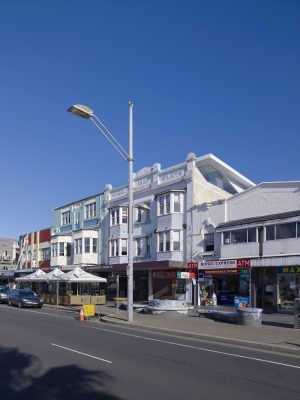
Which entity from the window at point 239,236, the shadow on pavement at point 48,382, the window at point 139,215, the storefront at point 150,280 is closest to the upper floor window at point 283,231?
the window at point 239,236

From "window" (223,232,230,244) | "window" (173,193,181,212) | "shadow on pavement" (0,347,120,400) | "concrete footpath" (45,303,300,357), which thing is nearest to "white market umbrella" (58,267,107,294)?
"window" (173,193,181,212)

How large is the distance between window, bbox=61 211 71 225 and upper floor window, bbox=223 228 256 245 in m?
25.5

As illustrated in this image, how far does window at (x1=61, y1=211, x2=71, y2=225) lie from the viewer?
5547 cm

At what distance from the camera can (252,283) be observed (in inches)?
1232

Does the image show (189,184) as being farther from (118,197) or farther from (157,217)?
(118,197)

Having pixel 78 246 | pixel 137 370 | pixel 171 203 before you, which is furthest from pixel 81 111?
pixel 78 246

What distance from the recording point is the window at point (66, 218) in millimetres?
55469

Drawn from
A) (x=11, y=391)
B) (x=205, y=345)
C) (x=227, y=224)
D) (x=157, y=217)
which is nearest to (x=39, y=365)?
(x=11, y=391)

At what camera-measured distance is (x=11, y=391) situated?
836 cm

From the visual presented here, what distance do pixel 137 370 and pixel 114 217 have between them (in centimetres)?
3601

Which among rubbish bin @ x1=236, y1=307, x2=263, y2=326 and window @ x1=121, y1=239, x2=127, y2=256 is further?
window @ x1=121, y1=239, x2=127, y2=256

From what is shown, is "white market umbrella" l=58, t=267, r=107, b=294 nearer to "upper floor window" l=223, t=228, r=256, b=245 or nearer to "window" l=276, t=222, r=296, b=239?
"upper floor window" l=223, t=228, r=256, b=245

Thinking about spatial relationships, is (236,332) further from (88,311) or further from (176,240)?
(176,240)

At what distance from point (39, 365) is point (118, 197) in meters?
36.2
